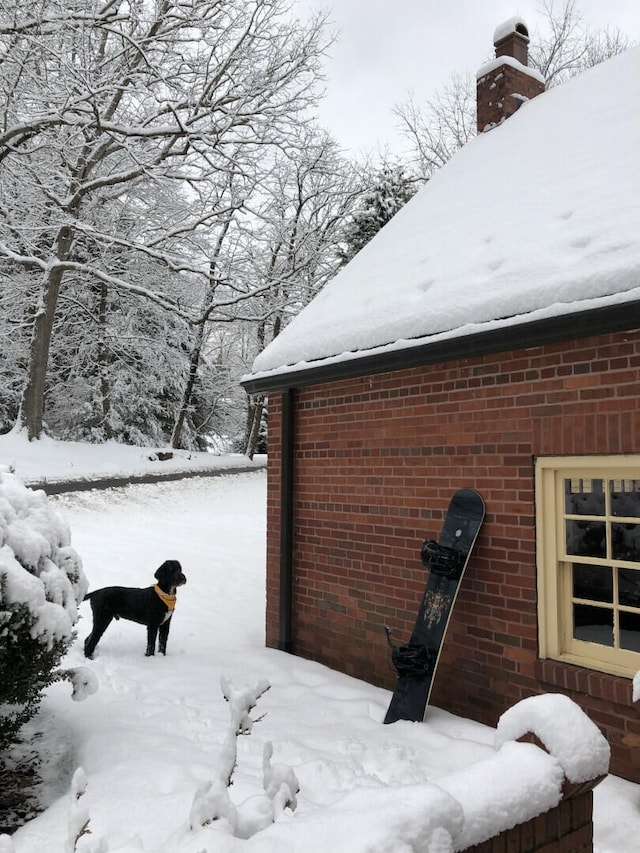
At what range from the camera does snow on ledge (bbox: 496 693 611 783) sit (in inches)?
83.0

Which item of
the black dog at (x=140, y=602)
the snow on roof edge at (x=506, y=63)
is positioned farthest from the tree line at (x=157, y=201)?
the black dog at (x=140, y=602)

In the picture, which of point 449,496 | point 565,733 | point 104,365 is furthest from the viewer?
point 104,365

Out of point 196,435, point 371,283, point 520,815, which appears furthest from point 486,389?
point 196,435

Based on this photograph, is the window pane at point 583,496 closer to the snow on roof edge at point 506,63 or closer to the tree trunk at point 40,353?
the snow on roof edge at point 506,63

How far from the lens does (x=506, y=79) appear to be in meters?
8.31

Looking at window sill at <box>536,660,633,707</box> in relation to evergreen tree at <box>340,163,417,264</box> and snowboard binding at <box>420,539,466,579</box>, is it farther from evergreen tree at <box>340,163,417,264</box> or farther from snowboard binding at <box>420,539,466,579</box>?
evergreen tree at <box>340,163,417,264</box>

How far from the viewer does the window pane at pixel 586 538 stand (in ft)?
13.6

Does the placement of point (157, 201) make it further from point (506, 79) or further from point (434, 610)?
point (434, 610)

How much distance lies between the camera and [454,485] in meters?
4.96

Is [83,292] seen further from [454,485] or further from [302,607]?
[454,485]

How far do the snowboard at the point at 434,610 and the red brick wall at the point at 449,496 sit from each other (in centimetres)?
14

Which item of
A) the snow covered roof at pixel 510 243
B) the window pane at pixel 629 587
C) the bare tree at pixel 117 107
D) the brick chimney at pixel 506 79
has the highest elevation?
the bare tree at pixel 117 107

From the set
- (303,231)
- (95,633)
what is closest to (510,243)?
(95,633)

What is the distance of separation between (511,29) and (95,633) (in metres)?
8.70
